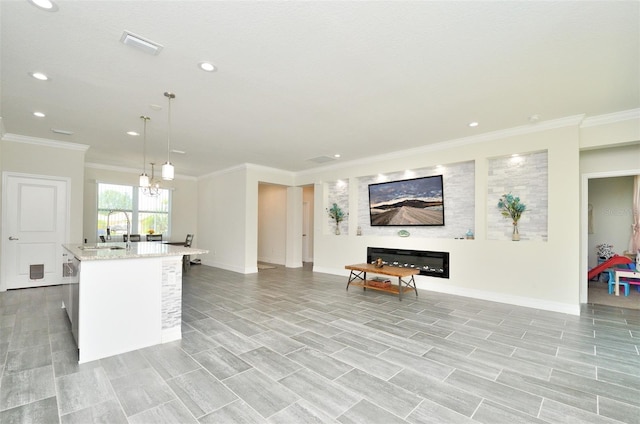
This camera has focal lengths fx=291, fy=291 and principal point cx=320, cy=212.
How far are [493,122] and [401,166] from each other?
2042mm

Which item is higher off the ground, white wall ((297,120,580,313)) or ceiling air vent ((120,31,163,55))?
ceiling air vent ((120,31,163,55))

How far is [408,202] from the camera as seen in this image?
6.19 m

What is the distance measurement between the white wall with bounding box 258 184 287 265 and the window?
294 centimetres

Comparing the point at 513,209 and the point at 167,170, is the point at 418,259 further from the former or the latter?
the point at 167,170

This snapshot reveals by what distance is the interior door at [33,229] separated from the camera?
5.30 meters

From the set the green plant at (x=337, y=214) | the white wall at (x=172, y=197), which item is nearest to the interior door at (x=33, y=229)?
the white wall at (x=172, y=197)

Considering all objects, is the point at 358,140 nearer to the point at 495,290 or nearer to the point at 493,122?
the point at 493,122

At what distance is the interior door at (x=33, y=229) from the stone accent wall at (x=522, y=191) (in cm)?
811

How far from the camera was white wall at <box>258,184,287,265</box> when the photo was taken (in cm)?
933

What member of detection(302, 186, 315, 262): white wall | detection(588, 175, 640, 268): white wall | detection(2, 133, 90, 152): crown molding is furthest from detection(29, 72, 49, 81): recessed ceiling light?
detection(588, 175, 640, 268): white wall

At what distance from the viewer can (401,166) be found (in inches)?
245

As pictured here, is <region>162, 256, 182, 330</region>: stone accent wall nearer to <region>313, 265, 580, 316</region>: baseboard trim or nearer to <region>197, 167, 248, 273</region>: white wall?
<region>197, 167, 248, 273</region>: white wall

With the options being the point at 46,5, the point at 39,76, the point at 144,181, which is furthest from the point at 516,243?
the point at 39,76

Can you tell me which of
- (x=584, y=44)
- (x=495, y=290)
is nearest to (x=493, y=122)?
(x=584, y=44)
